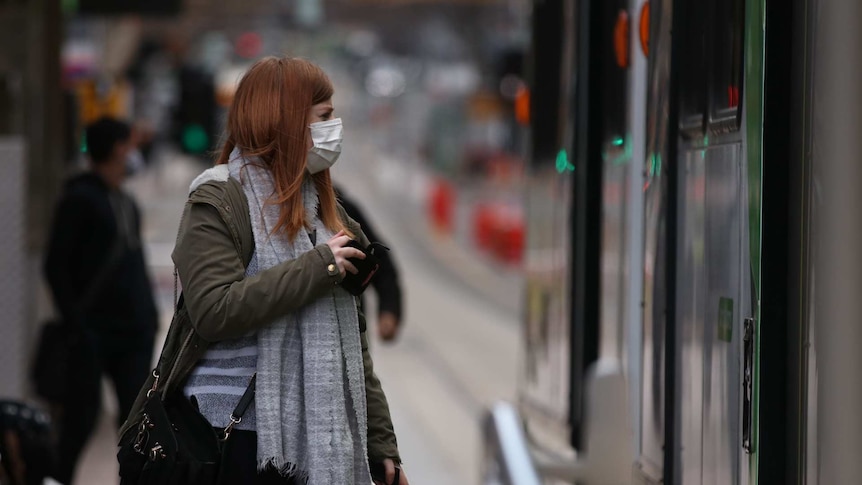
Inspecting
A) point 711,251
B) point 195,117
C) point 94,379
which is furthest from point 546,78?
point 195,117

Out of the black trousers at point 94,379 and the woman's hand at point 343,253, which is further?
the black trousers at point 94,379

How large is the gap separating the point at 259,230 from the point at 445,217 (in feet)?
126

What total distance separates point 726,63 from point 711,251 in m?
0.48

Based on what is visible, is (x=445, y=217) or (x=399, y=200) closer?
(x=445, y=217)

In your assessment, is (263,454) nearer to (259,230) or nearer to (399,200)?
(259,230)

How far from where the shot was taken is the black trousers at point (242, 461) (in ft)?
10.7

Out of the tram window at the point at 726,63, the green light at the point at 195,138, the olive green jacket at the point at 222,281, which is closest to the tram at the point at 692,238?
the tram window at the point at 726,63

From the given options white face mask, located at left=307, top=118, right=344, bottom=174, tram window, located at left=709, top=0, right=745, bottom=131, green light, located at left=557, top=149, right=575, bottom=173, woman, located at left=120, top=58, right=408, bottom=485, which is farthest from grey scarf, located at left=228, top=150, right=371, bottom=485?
green light, located at left=557, top=149, right=575, bottom=173

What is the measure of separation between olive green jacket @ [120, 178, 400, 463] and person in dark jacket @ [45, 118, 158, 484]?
3242mm

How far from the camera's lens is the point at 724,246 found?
149 inches

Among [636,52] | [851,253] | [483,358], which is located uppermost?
[636,52]

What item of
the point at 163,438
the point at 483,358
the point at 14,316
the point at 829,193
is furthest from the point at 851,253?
the point at 483,358

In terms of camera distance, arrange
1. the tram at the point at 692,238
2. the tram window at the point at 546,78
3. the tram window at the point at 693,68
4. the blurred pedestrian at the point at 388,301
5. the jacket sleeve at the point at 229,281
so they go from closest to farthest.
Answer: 1. the jacket sleeve at the point at 229,281
2. the tram at the point at 692,238
3. the tram window at the point at 693,68
4. the blurred pedestrian at the point at 388,301
5. the tram window at the point at 546,78

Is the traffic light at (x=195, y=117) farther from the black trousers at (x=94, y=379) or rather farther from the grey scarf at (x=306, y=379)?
the grey scarf at (x=306, y=379)
